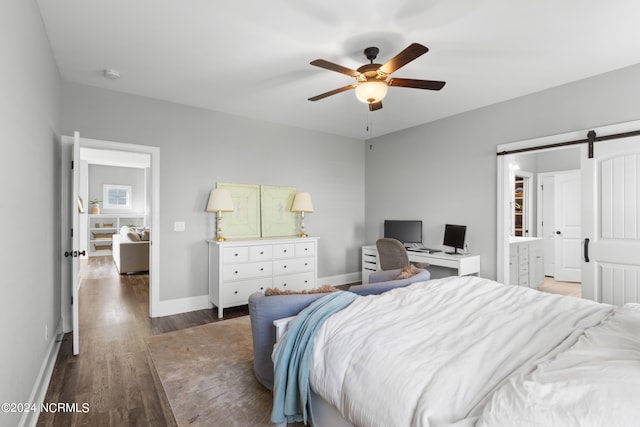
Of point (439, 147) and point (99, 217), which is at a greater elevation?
point (439, 147)

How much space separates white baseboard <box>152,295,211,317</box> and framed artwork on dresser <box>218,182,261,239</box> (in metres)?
0.93

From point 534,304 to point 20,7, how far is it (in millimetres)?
3452

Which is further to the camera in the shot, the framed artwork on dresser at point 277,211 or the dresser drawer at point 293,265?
the framed artwork on dresser at point 277,211

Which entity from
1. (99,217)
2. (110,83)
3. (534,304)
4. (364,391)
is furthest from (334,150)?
(99,217)

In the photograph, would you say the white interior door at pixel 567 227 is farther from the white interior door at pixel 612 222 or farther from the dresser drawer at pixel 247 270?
the dresser drawer at pixel 247 270

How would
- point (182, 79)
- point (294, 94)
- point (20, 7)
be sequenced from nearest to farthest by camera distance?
1. point (20, 7)
2. point (182, 79)
3. point (294, 94)

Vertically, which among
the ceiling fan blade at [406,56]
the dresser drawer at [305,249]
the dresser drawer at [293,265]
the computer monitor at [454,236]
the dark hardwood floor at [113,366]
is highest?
the ceiling fan blade at [406,56]

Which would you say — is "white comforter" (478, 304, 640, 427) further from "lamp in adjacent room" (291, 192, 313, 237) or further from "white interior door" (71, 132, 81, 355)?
"lamp in adjacent room" (291, 192, 313, 237)

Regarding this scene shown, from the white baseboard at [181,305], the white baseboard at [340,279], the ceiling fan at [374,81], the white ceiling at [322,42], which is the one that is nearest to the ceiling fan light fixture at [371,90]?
the ceiling fan at [374,81]

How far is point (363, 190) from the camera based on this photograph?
19.7 ft

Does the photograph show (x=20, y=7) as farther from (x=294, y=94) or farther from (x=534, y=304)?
(x=534, y=304)

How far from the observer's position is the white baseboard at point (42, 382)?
1.85 m

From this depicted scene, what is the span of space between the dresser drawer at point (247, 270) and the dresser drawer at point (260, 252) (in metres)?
0.07

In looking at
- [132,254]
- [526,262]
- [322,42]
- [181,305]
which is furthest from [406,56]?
[132,254]
